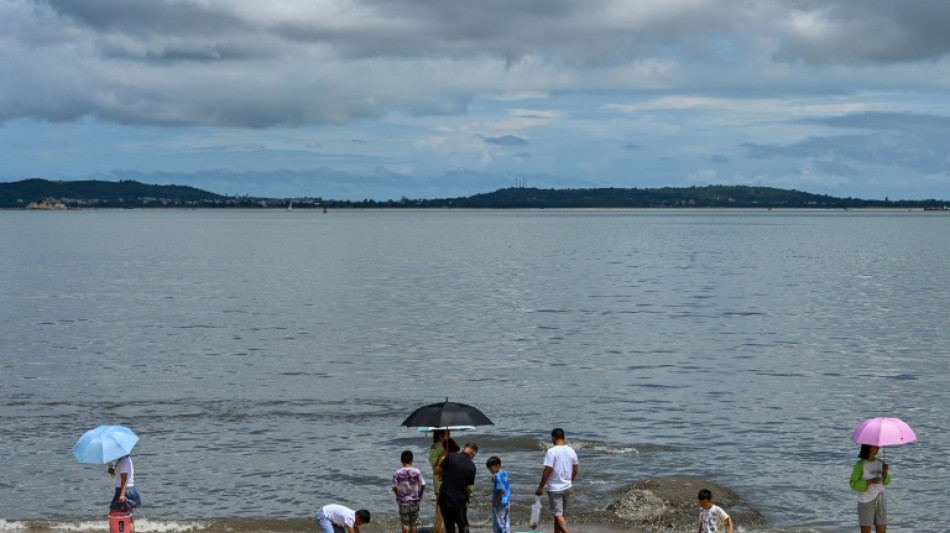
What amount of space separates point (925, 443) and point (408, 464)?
1733cm

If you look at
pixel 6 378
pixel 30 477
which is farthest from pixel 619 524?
pixel 6 378

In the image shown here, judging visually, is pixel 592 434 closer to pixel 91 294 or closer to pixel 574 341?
pixel 574 341

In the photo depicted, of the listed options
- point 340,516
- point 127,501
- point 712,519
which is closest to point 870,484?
point 712,519

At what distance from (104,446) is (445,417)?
19.3 feet

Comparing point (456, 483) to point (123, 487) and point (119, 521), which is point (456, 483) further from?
point (119, 521)

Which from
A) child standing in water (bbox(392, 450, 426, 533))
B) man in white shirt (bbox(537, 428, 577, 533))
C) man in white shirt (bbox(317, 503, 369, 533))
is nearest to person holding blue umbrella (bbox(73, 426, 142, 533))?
man in white shirt (bbox(317, 503, 369, 533))

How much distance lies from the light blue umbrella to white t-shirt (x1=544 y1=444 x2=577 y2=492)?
7262mm

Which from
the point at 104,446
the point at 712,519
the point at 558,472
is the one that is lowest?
the point at 712,519

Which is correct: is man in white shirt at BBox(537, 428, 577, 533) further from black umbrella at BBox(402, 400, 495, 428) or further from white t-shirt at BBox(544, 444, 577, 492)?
black umbrella at BBox(402, 400, 495, 428)

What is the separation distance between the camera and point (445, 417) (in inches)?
811

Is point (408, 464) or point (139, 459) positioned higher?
point (408, 464)

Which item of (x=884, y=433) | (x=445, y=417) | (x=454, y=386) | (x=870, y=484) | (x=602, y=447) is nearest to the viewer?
(x=884, y=433)

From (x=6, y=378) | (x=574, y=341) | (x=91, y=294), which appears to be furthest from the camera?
(x=91, y=294)

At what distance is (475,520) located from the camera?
24000 mm
